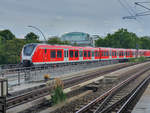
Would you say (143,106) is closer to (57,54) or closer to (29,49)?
(29,49)

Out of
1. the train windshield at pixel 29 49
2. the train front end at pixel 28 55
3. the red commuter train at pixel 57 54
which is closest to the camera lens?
the train front end at pixel 28 55

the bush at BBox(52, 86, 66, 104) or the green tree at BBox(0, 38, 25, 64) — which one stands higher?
the green tree at BBox(0, 38, 25, 64)

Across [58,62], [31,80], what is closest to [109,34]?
[58,62]

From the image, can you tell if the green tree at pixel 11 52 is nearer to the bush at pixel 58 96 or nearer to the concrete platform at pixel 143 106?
the bush at pixel 58 96

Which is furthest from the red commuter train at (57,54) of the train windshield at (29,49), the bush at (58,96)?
the bush at (58,96)

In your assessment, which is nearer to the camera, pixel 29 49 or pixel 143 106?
pixel 143 106

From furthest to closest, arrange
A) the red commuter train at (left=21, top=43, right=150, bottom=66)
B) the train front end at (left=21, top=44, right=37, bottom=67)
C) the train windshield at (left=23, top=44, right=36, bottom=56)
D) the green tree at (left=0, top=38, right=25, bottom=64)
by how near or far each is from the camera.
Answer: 1. the green tree at (left=0, top=38, right=25, bottom=64)
2. the train windshield at (left=23, top=44, right=36, bottom=56)
3. the red commuter train at (left=21, top=43, right=150, bottom=66)
4. the train front end at (left=21, top=44, right=37, bottom=67)

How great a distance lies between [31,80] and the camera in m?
18.0

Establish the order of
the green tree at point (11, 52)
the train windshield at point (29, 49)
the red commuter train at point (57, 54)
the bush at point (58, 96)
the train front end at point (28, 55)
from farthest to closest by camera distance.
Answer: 1. the green tree at point (11, 52)
2. the train windshield at point (29, 49)
3. the red commuter train at point (57, 54)
4. the train front end at point (28, 55)
5. the bush at point (58, 96)

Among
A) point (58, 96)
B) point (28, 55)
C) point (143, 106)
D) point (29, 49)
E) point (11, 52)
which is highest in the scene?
point (29, 49)

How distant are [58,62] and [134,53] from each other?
1348 inches

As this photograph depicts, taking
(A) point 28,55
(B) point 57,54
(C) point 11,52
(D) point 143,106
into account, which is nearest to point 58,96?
(D) point 143,106

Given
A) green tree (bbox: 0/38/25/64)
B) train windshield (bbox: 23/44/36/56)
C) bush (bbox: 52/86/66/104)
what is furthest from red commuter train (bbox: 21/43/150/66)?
bush (bbox: 52/86/66/104)

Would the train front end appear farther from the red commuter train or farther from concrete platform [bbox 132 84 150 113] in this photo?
concrete platform [bbox 132 84 150 113]
